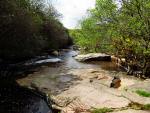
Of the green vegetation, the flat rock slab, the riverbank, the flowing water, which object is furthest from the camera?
the green vegetation

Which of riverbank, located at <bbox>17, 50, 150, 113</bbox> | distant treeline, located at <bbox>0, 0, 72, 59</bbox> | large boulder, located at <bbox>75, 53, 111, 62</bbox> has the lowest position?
large boulder, located at <bbox>75, 53, 111, 62</bbox>

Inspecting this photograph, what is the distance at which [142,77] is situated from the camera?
27141mm

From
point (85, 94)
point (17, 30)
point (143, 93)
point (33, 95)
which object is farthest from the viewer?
point (17, 30)

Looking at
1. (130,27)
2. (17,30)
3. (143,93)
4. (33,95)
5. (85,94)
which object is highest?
(130,27)

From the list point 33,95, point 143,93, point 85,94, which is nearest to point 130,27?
point 143,93

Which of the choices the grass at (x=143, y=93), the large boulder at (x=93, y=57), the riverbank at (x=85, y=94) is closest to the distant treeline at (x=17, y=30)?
the large boulder at (x=93, y=57)

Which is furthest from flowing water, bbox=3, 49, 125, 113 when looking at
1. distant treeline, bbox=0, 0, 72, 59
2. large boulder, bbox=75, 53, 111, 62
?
large boulder, bbox=75, 53, 111, 62

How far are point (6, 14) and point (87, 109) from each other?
17621mm

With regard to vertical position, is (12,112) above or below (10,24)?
below

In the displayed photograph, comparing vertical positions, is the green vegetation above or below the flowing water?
above

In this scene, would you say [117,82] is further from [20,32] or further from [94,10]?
[20,32]

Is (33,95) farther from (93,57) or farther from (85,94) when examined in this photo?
(93,57)

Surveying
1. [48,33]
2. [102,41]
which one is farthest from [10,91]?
[48,33]

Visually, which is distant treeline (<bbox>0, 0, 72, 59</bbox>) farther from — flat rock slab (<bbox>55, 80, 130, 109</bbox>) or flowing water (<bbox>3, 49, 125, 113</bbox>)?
flat rock slab (<bbox>55, 80, 130, 109</bbox>)
